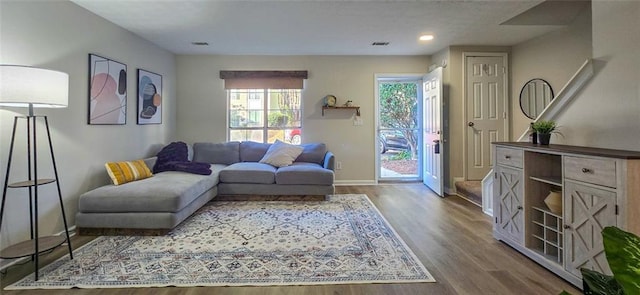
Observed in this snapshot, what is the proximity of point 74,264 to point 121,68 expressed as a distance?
2.40 metres

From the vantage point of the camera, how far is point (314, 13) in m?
3.23

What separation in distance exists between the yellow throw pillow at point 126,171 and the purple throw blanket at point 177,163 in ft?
1.02

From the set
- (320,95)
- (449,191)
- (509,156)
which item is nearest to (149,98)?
(320,95)

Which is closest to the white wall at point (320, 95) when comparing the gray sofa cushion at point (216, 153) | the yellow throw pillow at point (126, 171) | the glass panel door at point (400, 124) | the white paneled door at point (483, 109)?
the glass panel door at point (400, 124)

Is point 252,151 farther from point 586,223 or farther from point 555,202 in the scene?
point 586,223

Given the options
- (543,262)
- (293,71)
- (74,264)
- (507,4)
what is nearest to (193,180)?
(74,264)

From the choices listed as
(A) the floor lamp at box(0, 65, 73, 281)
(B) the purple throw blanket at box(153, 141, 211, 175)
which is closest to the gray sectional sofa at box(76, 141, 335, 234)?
(B) the purple throw blanket at box(153, 141, 211, 175)

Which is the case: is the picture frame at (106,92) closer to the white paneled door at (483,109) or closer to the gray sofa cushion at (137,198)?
the gray sofa cushion at (137,198)

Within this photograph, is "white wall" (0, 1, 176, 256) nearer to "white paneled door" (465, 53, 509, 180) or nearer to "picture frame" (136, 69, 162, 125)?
"picture frame" (136, 69, 162, 125)

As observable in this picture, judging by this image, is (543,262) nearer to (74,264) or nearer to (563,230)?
(563,230)

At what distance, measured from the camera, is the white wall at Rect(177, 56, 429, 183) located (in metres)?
5.24

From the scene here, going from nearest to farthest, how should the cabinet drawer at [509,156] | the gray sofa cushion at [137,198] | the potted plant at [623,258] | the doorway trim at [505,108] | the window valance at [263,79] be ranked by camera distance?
the potted plant at [623,258] → the cabinet drawer at [509,156] → the gray sofa cushion at [137,198] → the doorway trim at [505,108] → the window valance at [263,79]

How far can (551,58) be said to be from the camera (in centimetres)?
409

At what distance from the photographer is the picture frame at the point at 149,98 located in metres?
4.15
